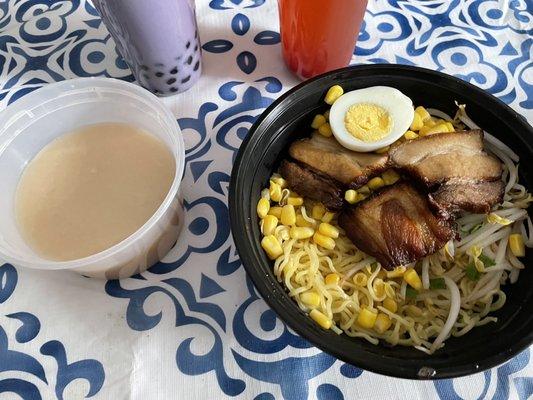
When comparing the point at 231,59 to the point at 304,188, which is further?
the point at 231,59

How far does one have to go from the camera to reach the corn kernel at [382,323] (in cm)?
116

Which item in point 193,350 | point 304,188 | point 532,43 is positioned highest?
point 532,43

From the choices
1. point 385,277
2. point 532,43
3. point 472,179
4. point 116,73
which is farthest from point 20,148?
point 532,43

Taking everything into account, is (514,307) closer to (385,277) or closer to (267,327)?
(385,277)

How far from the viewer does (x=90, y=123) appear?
1441 mm

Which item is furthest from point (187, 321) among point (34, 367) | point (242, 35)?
point (242, 35)

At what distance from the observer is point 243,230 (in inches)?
44.4

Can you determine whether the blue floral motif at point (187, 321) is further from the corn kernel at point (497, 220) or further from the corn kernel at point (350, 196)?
the corn kernel at point (497, 220)

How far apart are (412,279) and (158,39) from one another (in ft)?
3.25

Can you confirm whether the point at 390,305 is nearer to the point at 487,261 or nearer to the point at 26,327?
the point at 487,261

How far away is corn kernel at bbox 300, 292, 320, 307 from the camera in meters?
1.17

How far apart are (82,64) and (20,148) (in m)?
0.50

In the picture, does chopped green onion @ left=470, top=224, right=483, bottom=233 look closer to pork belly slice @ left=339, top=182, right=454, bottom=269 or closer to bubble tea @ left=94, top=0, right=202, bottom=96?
pork belly slice @ left=339, top=182, right=454, bottom=269

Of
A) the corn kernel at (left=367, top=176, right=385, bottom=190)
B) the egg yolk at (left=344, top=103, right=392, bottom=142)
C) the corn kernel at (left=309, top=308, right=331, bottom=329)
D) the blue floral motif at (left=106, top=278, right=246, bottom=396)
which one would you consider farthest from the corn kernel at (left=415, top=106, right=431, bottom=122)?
the blue floral motif at (left=106, top=278, right=246, bottom=396)
